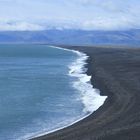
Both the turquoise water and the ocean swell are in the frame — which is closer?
the turquoise water

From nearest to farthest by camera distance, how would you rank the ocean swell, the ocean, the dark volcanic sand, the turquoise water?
the dark volcanic sand → the turquoise water → the ocean → the ocean swell

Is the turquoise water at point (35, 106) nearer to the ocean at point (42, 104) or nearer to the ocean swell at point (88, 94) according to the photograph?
the ocean at point (42, 104)

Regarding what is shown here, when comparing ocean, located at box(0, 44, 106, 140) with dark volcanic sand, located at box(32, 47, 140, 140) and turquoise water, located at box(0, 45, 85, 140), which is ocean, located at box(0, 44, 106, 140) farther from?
dark volcanic sand, located at box(32, 47, 140, 140)

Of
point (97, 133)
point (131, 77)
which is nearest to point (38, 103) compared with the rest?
point (97, 133)

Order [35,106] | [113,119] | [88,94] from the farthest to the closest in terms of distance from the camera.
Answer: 1. [88,94]
2. [35,106]
3. [113,119]

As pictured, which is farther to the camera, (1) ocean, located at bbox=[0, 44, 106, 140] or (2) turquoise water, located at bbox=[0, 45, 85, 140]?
(1) ocean, located at bbox=[0, 44, 106, 140]

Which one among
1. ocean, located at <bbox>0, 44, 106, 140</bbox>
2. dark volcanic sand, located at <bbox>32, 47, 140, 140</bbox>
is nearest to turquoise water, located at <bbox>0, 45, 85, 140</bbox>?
ocean, located at <bbox>0, 44, 106, 140</bbox>

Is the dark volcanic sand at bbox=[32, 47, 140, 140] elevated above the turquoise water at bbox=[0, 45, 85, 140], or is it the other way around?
the dark volcanic sand at bbox=[32, 47, 140, 140]

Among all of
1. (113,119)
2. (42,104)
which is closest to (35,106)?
(42,104)

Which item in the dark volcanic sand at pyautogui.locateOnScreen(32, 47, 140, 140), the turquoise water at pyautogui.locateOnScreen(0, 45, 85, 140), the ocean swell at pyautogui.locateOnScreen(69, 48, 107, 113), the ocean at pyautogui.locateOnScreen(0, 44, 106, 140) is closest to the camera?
the dark volcanic sand at pyautogui.locateOnScreen(32, 47, 140, 140)

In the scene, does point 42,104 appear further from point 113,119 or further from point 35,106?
point 113,119

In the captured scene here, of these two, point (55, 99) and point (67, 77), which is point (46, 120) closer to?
point (55, 99)

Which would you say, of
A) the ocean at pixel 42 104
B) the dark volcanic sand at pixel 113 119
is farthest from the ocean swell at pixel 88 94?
the dark volcanic sand at pixel 113 119
